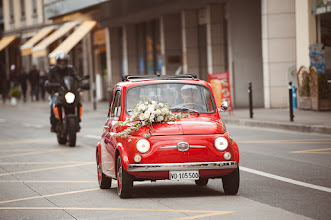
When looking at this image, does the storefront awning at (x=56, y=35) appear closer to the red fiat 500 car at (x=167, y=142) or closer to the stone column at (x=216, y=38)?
the stone column at (x=216, y=38)

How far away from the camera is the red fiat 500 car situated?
31.5 ft

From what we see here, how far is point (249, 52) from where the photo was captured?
32.5 m

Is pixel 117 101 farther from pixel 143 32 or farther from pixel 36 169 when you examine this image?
pixel 143 32

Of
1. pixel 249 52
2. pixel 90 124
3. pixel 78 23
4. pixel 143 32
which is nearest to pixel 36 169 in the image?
pixel 90 124

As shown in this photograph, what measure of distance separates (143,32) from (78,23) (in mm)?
5876

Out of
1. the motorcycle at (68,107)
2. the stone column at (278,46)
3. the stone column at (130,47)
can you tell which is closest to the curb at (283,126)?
the stone column at (278,46)

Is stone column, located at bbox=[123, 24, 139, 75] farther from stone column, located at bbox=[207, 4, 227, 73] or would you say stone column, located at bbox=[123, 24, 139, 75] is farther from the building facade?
stone column, located at bbox=[207, 4, 227, 73]

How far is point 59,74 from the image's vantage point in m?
19.1

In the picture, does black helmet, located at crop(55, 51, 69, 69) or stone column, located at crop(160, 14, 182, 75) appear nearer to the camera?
black helmet, located at crop(55, 51, 69, 69)

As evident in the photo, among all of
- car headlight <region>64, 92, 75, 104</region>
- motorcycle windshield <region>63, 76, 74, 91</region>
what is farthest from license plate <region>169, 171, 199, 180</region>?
motorcycle windshield <region>63, 76, 74, 91</region>

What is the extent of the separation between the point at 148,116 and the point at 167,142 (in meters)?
0.43

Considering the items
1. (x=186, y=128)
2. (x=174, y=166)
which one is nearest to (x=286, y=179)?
(x=186, y=128)

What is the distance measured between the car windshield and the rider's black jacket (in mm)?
8253

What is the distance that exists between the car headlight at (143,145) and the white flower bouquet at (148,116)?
7 cm
